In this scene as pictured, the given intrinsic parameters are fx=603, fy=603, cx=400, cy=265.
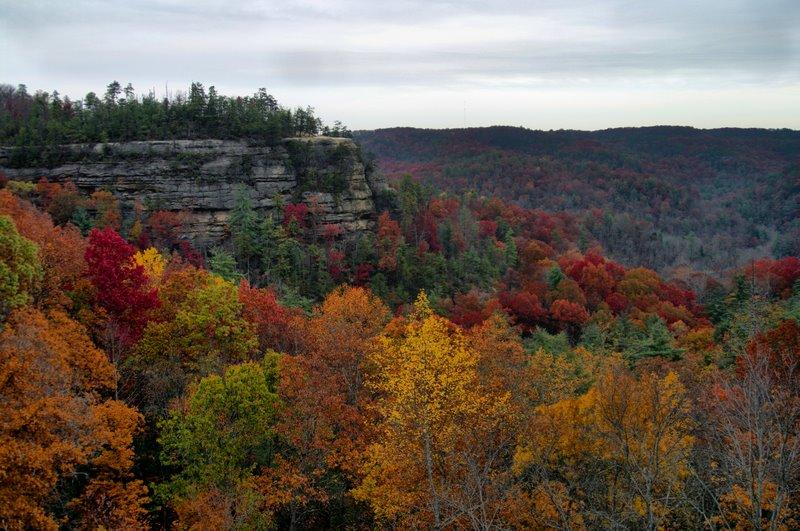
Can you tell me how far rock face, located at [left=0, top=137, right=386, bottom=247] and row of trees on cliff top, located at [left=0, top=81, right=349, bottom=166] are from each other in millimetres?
1708

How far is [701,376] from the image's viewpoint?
29109 millimetres

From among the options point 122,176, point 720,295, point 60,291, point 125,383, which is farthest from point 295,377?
point 720,295

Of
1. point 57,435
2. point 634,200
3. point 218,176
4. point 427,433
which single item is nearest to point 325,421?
point 427,433

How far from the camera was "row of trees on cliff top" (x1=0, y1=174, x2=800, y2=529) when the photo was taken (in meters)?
13.4

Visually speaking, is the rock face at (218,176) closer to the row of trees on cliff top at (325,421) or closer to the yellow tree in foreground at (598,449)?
the row of trees on cliff top at (325,421)

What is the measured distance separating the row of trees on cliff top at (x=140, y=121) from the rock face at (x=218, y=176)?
5.60ft

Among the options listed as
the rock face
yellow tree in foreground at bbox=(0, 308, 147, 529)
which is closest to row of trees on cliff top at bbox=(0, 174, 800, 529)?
yellow tree in foreground at bbox=(0, 308, 147, 529)

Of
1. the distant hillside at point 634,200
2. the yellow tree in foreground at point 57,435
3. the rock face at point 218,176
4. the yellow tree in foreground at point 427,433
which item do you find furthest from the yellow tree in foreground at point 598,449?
the distant hillside at point 634,200

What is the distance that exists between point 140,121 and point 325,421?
2186 inches

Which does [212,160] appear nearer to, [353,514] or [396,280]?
[396,280]

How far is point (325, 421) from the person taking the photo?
20609mm

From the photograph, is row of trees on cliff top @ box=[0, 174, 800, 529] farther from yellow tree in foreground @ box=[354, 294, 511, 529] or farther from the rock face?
the rock face

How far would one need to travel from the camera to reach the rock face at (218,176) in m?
61.6

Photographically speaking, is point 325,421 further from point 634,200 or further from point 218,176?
point 634,200
